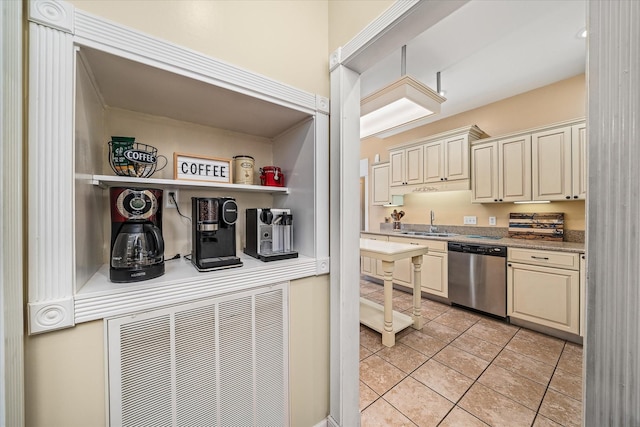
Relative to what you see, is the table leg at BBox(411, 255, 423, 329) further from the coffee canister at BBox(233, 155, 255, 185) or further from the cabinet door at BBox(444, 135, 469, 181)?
the coffee canister at BBox(233, 155, 255, 185)

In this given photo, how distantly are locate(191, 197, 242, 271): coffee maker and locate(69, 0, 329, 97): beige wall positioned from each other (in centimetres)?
67

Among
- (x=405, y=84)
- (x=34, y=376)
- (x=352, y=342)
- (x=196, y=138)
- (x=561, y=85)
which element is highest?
(x=561, y=85)

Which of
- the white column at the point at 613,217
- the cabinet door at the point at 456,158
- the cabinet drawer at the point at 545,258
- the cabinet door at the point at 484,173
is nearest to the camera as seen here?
the white column at the point at 613,217

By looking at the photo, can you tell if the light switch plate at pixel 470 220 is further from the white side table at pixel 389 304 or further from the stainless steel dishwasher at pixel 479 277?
the white side table at pixel 389 304

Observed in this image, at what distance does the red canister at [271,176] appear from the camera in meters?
1.46

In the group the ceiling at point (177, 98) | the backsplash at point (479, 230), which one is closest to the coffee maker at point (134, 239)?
the ceiling at point (177, 98)

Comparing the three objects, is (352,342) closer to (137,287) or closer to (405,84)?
(137,287)

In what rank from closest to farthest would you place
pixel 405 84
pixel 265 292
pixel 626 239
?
1. pixel 626 239
2. pixel 265 292
3. pixel 405 84

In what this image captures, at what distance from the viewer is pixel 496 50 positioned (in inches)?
90.7

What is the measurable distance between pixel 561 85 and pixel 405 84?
2541 millimetres

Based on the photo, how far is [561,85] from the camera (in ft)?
9.22

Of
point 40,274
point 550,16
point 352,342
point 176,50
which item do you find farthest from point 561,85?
point 40,274

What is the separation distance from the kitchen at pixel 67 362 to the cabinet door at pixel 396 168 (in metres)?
3.91

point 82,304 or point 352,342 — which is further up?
point 82,304
